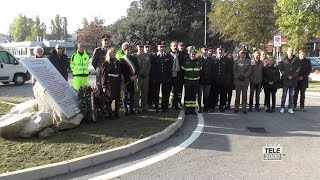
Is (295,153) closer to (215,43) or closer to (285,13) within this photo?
(285,13)

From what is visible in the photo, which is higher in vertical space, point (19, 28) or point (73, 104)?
point (19, 28)

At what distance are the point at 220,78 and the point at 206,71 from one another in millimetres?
488

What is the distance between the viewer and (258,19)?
2884 centimetres

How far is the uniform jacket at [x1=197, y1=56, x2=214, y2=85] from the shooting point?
35.0ft

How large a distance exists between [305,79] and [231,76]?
7.90 ft

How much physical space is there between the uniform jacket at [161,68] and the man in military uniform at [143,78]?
0.54 feet

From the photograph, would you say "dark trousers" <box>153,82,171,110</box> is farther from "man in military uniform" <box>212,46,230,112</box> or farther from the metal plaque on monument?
the metal plaque on monument

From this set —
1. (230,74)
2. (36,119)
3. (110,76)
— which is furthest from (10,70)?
(36,119)

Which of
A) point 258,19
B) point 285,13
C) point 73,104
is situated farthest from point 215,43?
point 73,104

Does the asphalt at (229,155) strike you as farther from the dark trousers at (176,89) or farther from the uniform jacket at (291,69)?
the uniform jacket at (291,69)

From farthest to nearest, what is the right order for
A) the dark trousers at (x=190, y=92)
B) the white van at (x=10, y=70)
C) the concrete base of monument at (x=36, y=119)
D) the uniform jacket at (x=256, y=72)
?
1. the white van at (x=10, y=70)
2. the uniform jacket at (x=256, y=72)
3. the dark trousers at (x=190, y=92)
4. the concrete base of monument at (x=36, y=119)

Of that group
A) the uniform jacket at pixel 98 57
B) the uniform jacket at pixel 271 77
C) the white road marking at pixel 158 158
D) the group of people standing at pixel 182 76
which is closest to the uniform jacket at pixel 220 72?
the group of people standing at pixel 182 76

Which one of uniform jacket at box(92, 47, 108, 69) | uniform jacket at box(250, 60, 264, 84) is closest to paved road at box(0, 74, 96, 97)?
uniform jacket at box(92, 47, 108, 69)

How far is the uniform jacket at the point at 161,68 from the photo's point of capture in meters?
10.0
